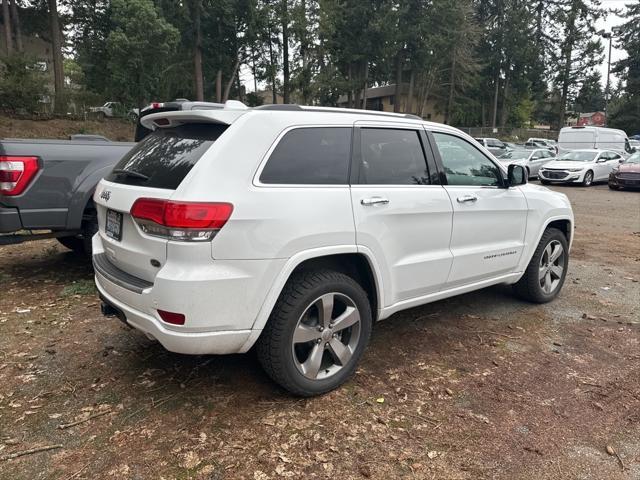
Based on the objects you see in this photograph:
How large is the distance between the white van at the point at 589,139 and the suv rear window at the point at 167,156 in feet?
83.7

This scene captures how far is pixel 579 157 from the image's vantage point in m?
19.6

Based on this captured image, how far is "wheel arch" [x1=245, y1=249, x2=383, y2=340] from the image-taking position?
2.71m

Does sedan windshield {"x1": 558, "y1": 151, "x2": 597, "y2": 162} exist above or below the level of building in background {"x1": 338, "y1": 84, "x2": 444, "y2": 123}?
below

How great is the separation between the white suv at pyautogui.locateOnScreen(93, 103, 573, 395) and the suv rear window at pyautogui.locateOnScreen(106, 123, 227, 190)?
11 mm

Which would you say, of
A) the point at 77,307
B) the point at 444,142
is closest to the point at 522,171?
the point at 444,142

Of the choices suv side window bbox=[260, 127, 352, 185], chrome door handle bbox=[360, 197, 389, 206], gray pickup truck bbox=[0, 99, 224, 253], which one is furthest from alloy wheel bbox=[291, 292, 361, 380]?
gray pickup truck bbox=[0, 99, 224, 253]

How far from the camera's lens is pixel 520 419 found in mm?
2910

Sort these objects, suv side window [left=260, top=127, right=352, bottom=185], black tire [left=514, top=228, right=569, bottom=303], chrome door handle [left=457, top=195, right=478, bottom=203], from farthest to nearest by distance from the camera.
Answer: black tire [left=514, top=228, right=569, bottom=303], chrome door handle [left=457, top=195, right=478, bottom=203], suv side window [left=260, top=127, right=352, bottom=185]

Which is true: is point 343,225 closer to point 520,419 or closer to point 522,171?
point 520,419

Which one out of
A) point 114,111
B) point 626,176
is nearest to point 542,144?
point 626,176

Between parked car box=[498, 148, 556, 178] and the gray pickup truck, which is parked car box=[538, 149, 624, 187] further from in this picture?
the gray pickup truck

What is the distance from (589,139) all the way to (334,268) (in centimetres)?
2613

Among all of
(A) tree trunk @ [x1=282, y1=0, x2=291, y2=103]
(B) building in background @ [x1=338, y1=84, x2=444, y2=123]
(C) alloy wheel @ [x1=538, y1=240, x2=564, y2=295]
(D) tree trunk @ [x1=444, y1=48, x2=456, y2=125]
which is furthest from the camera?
(B) building in background @ [x1=338, y1=84, x2=444, y2=123]

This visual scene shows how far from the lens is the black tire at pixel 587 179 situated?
18531 mm
